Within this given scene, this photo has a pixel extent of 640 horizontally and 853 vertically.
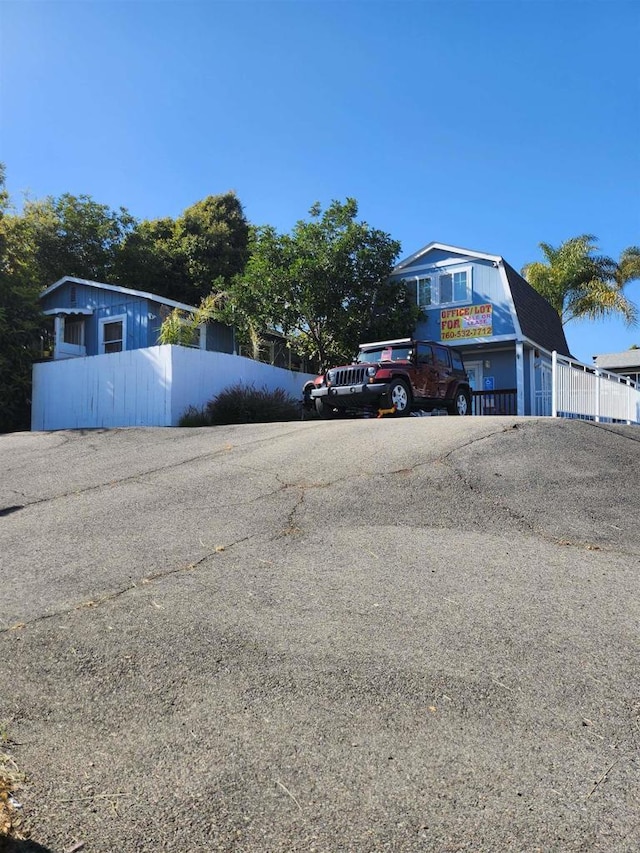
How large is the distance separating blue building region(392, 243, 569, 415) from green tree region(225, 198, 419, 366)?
0.98 m

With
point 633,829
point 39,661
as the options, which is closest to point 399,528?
point 39,661

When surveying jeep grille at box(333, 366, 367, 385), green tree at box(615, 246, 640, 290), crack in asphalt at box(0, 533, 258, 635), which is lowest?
crack in asphalt at box(0, 533, 258, 635)

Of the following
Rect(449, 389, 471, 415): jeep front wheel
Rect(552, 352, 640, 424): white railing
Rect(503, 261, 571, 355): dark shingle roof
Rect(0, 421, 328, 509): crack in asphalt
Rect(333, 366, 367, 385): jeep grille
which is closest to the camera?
Rect(0, 421, 328, 509): crack in asphalt

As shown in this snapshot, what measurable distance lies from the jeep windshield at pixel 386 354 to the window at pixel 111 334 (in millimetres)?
10210

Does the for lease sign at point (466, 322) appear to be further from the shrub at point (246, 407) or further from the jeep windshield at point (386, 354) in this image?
the shrub at point (246, 407)

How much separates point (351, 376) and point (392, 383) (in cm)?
98

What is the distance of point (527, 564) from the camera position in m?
5.09

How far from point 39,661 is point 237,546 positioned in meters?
2.20

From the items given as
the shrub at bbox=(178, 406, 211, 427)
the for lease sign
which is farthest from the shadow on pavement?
the for lease sign

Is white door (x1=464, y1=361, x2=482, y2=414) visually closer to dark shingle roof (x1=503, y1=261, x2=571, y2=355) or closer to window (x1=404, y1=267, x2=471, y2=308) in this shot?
dark shingle roof (x1=503, y1=261, x2=571, y2=355)

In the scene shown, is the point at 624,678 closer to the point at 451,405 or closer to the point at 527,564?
the point at 527,564

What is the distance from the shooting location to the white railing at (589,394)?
1323 centimetres

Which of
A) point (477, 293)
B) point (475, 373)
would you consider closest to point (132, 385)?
point (477, 293)

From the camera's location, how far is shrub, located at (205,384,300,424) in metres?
15.3
